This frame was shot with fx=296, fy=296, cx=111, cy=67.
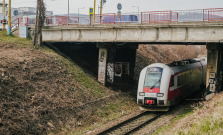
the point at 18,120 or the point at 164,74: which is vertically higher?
the point at 164,74

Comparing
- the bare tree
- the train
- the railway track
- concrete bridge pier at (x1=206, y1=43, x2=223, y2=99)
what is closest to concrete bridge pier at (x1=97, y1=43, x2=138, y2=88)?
the train

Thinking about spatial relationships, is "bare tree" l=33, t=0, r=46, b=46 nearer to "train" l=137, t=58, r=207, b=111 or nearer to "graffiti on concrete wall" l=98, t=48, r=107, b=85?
"graffiti on concrete wall" l=98, t=48, r=107, b=85

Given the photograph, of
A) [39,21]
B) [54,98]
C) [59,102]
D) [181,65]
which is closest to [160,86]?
[181,65]

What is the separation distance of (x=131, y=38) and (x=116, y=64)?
5.26m

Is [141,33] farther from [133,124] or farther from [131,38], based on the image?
[133,124]

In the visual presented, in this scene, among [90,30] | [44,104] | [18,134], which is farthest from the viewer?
[90,30]

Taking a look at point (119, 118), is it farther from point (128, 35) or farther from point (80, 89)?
point (128, 35)

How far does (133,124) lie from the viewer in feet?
59.1

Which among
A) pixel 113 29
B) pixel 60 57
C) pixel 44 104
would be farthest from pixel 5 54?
pixel 113 29

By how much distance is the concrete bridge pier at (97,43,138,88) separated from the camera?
25.5 metres

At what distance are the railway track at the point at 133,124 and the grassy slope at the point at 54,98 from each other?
126 centimetres

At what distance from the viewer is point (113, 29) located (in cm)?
2395

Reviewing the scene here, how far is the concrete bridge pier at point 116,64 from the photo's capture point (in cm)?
2555

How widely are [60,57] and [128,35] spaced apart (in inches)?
254
